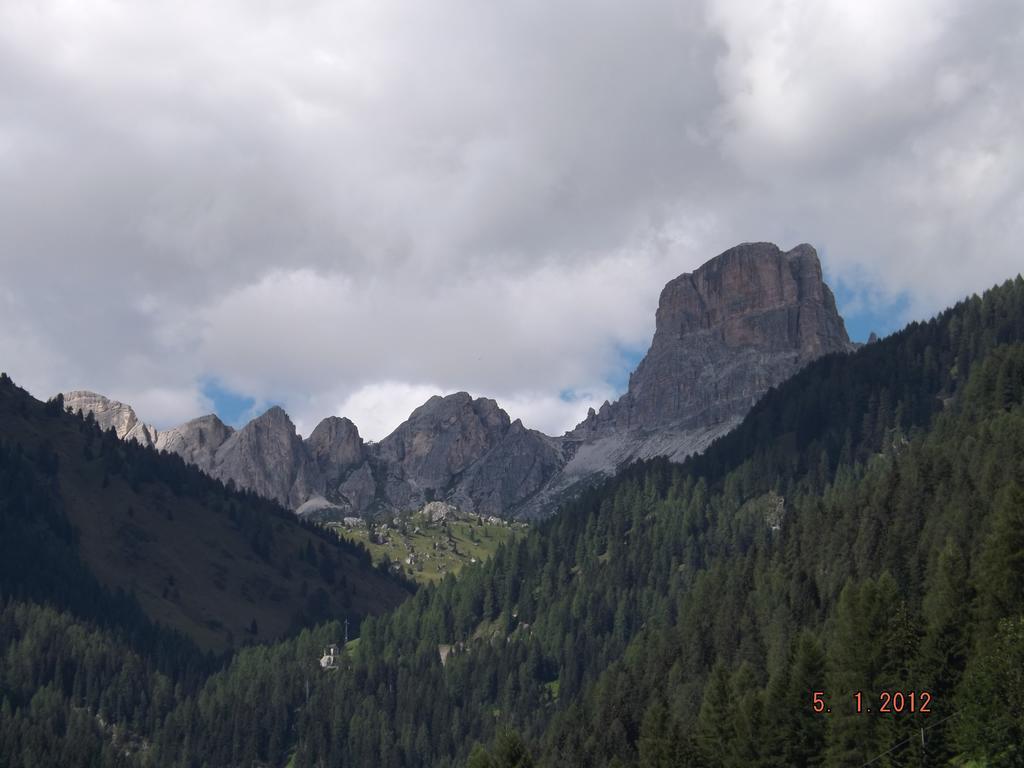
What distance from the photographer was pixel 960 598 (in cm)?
10069

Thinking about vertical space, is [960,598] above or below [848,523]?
below

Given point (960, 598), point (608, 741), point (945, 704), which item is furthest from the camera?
point (608, 741)

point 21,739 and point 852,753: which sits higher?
point 21,739

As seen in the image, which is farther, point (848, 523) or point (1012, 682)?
point (848, 523)

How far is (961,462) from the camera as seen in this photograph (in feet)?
514

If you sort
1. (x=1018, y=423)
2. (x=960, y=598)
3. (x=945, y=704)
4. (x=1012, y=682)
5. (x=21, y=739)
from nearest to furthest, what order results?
1. (x=1012, y=682)
2. (x=945, y=704)
3. (x=960, y=598)
4. (x=1018, y=423)
5. (x=21, y=739)

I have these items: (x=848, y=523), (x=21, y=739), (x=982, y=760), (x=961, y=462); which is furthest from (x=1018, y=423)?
(x=21, y=739)

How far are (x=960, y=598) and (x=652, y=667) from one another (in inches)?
2677

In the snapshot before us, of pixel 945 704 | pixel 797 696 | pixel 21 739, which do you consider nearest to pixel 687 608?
pixel 797 696

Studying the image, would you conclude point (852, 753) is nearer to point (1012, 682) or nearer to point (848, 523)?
point (1012, 682)

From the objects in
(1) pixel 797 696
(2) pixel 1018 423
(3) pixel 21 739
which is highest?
(2) pixel 1018 423

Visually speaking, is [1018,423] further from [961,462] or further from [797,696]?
[797,696]

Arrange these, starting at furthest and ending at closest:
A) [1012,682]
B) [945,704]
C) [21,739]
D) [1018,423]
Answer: [21,739]
[1018,423]
[945,704]
[1012,682]

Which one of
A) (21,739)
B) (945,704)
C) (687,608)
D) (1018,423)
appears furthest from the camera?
(21,739)
